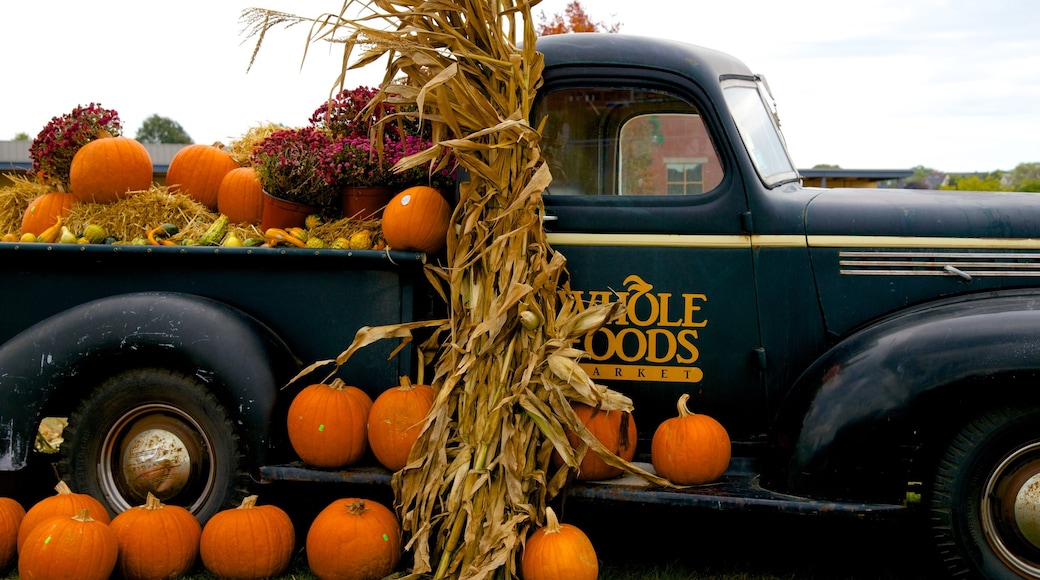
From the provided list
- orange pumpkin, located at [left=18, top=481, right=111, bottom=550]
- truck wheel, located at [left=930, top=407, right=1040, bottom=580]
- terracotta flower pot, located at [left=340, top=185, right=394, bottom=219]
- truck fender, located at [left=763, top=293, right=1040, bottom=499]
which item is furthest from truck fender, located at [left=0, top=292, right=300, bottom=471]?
truck wheel, located at [left=930, top=407, right=1040, bottom=580]

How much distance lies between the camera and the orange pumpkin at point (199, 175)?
491cm

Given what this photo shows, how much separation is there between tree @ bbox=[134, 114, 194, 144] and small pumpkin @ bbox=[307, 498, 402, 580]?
64.7 metres

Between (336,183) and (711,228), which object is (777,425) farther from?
(336,183)

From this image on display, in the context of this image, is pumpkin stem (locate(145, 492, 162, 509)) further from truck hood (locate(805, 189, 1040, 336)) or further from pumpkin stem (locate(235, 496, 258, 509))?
truck hood (locate(805, 189, 1040, 336))

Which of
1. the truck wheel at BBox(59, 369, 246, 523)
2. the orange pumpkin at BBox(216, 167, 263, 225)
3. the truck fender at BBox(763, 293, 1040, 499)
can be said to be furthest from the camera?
the orange pumpkin at BBox(216, 167, 263, 225)

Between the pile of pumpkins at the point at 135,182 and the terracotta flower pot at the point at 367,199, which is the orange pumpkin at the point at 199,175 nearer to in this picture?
the pile of pumpkins at the point at 135,182

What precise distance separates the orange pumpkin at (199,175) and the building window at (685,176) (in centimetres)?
237

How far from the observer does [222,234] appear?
4582 mm

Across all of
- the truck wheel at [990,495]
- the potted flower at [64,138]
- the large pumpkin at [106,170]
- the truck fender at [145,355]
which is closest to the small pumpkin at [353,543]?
the truck fender at [145,355]

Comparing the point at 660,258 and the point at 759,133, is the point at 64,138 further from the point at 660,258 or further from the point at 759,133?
Answer: the point at 759,133

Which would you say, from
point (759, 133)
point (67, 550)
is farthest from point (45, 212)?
point (759, 133)

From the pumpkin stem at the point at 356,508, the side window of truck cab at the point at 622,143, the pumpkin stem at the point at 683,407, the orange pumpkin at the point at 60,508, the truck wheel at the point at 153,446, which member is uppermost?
the side window of truck cab at the point at 622,143

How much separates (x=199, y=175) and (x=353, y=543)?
88.1 inches

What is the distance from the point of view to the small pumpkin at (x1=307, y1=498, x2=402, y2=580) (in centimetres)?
384
